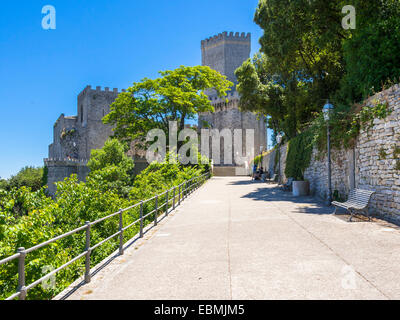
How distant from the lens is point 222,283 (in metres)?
3.99

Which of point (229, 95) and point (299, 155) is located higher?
point (229, 95)

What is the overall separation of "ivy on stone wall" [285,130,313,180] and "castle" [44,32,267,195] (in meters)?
21.5

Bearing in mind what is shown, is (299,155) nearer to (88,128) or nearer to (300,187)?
(300,187)

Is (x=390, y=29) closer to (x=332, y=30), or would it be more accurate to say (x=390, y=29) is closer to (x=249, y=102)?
(x=332, y=30)

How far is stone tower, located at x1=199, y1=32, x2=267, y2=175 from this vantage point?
199ft

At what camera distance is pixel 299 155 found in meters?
18.0

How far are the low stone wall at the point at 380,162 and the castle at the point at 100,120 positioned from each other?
29765mm

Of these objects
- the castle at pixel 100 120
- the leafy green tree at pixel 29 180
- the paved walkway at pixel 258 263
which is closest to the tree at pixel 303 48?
the paved walkway at pixel 258 263

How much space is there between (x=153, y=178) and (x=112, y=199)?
6.87m

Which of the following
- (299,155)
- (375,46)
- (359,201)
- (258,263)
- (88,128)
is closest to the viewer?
(258,263)

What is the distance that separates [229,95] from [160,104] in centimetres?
3641

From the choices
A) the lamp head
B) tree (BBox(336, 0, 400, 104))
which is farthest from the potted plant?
tree (BBox(336, 0, 400, 104))

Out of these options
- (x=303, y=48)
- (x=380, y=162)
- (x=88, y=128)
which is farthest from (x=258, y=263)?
(x=88, y=128)

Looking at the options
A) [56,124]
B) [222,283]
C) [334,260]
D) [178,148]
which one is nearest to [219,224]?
[334,260]
